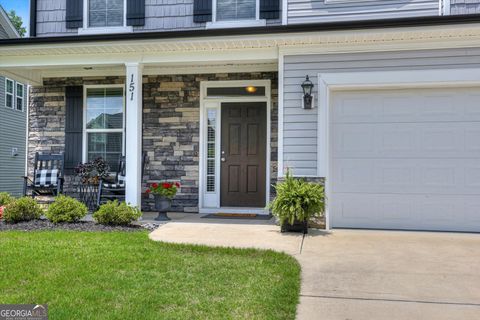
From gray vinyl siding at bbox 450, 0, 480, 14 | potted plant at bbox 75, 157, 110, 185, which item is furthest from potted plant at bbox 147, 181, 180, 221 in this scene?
gray vinyl siding at bbox 450, 0, 480, 14

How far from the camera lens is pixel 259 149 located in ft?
25.3

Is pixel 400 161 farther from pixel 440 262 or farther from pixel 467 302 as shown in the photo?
pixel 467 302

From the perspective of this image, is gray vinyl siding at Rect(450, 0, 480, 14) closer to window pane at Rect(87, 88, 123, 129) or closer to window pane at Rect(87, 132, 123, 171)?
window pane at Rect(87, 88, 123, 129)

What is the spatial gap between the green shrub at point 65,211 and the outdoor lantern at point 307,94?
11.6ft

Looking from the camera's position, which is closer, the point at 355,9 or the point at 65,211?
the point at 65,211

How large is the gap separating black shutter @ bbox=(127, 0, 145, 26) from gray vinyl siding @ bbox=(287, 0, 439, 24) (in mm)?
2998

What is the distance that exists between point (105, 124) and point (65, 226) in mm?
2706

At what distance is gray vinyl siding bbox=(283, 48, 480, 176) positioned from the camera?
5.91 metres

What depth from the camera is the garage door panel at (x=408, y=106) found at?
5832mm

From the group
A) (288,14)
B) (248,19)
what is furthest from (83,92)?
(288,14)

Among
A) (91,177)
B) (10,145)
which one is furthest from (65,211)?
(10,145)

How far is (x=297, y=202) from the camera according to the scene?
5449mm

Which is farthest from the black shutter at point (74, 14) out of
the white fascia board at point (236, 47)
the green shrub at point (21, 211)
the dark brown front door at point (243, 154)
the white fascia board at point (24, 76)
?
the green shrub at point (21, 211)

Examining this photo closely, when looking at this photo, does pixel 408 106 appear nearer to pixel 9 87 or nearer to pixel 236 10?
pixel 236 10
